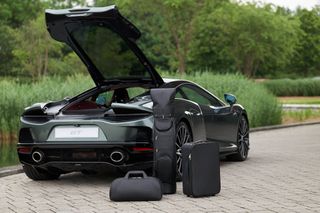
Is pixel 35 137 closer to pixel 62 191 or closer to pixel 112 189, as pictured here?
pixel 62 191

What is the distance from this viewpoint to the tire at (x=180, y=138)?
29.3 ft

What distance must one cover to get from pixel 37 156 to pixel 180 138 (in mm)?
1695

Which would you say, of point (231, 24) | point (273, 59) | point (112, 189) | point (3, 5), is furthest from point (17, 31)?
point (112, 189)

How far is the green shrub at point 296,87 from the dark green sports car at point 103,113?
47.2 meters

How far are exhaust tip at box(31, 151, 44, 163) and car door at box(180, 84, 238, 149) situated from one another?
6.95 feet

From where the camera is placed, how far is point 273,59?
214ft

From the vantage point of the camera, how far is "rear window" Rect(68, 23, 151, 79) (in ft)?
29.8

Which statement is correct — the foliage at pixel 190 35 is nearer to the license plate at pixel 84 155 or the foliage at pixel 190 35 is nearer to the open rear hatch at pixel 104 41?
the open rear hatch at pixel 104 41

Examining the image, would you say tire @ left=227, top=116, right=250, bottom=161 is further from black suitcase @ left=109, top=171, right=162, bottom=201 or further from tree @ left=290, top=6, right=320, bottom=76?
tree @ left=290, top=6, right=320, bottom=76

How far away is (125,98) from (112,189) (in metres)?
2.46

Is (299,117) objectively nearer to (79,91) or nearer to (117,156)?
(79,91)

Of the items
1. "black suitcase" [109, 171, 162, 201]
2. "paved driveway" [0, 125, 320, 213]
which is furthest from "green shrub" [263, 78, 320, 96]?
"black suitcase" [109, 171, 162, 201]

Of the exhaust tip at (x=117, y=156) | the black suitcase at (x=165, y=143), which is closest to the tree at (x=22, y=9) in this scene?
the exhaust tip at (x=117, y=156)

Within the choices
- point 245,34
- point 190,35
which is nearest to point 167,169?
point 190,35
